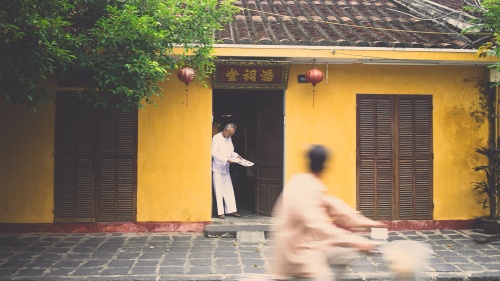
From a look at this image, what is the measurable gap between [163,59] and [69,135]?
2957mm

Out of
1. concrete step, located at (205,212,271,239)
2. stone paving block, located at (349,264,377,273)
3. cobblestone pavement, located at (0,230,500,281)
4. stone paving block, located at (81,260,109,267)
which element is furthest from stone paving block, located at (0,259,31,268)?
stone paving block, located at (349,264,377,273)

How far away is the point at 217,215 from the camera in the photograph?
30.8 feet

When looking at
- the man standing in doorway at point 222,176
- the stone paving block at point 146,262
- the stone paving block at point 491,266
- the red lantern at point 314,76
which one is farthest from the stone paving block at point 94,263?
the stone paving block at point 491,266

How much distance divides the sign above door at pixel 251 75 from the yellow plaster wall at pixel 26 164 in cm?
331

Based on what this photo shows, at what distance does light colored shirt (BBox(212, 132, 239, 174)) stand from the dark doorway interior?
2.27m

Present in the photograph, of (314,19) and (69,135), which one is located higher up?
(314,19)

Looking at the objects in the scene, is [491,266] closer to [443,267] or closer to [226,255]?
[443,267]

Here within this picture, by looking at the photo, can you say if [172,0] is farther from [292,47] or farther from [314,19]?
[314,19]

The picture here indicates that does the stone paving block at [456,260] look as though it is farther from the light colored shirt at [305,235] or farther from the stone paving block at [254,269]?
the light colored shirt at [305,235]

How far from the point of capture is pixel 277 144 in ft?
29.7

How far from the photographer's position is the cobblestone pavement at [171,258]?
6.13 m

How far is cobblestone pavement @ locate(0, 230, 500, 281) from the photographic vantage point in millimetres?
6133

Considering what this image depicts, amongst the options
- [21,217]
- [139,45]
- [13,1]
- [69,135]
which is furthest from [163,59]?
[21,217]

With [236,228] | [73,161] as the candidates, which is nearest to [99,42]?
[73,161]
